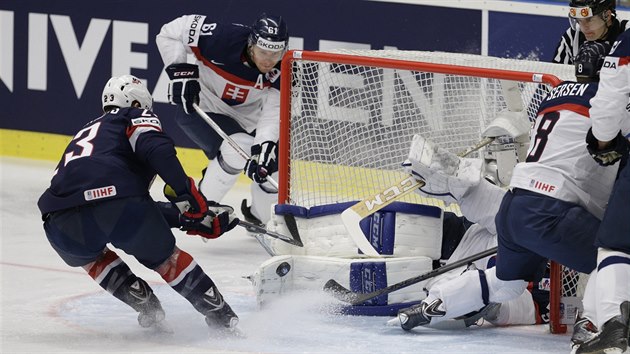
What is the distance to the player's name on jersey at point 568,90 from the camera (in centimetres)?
423

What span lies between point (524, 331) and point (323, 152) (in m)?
1.13

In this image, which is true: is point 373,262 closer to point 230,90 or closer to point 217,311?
point 217,311

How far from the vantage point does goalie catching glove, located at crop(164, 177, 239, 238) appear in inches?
175

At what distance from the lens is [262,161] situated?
5.65 m

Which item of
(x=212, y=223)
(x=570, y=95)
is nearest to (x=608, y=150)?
(x=570, y=95)

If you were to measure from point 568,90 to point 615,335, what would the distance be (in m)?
0.77

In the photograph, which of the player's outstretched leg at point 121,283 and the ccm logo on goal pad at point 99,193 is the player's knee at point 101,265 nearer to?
the player's outstretched leg at point 121,283

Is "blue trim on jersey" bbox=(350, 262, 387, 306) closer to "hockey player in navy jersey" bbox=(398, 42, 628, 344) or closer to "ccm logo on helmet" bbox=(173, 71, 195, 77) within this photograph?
"hockey player in navy jersey" bbox=(398, 42, 628, 344)

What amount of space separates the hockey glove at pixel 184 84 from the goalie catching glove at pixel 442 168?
141 centimetres

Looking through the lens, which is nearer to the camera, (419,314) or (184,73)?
(419,314)

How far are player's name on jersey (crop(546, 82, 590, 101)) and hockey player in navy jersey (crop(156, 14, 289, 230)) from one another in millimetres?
1529

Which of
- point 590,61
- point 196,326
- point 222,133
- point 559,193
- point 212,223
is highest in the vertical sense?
point 590,61

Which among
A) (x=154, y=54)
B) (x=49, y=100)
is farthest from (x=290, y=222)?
(x=49, y=100)

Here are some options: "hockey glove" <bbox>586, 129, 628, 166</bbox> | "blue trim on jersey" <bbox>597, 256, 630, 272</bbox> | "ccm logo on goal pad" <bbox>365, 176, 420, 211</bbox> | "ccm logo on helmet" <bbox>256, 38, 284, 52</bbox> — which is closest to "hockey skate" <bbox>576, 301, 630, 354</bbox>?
"blue trim on jersey" <bbox>597, 256, 630, 272</bbox>
